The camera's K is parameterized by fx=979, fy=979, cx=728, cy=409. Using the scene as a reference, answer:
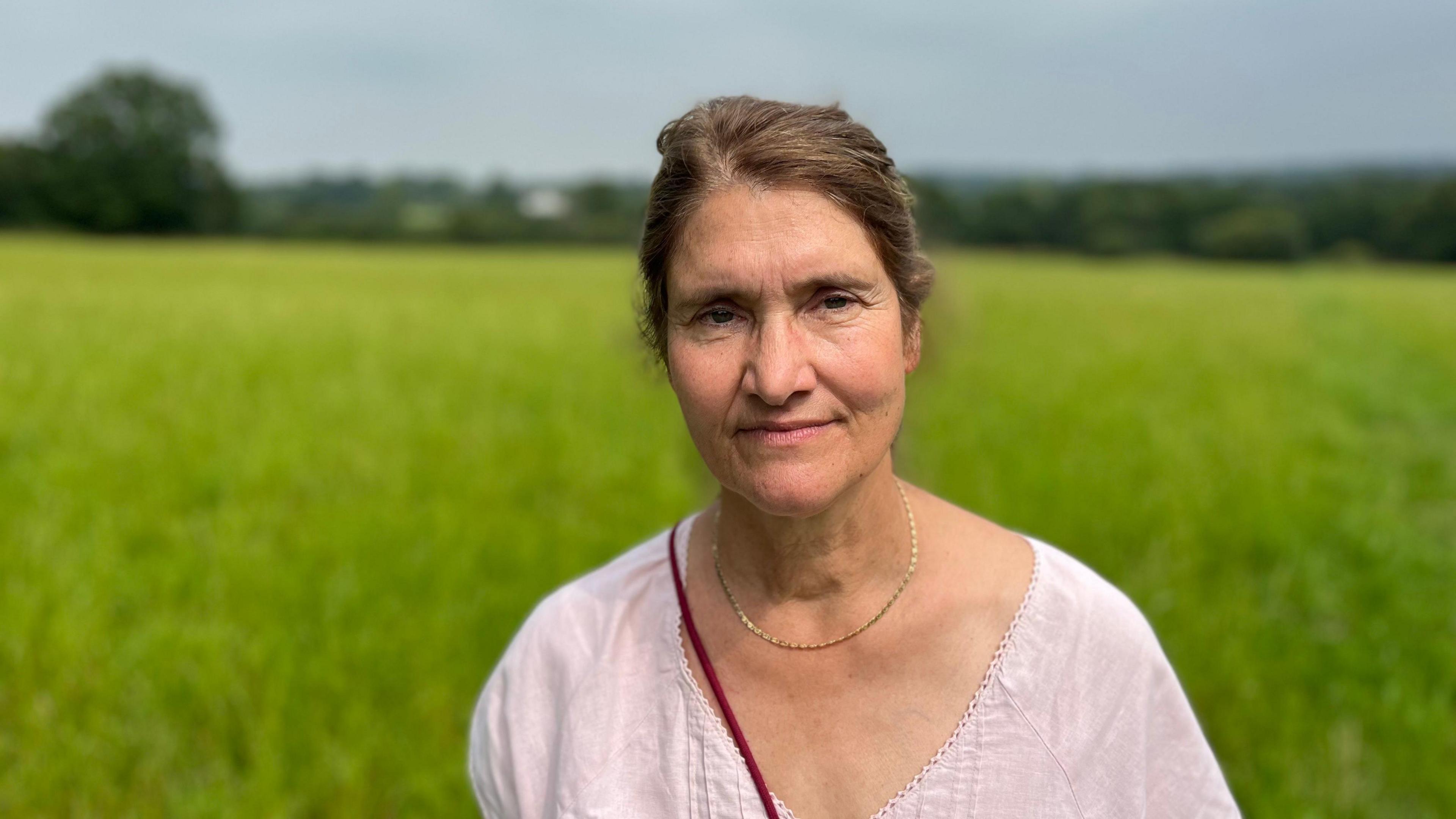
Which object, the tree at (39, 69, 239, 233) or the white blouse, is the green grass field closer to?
the white blouse

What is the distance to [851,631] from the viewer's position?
1.49m

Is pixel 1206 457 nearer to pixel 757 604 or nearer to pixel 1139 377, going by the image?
pixel 1139 377

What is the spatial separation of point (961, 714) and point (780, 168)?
806mm

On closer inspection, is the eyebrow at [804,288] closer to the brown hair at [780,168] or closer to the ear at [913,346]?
the brown hair at [780,168]

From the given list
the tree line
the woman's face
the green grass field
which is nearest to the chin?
the woman's face

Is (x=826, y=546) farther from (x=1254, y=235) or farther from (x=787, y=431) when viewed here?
(x=1254, y=235)

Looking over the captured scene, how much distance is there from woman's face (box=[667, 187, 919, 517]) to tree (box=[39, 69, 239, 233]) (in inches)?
2353

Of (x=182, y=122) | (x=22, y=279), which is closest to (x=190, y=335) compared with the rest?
(x=22, y=279)

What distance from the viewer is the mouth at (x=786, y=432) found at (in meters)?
1.29

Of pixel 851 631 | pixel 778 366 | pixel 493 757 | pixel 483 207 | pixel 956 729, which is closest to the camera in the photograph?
pixel 778 366

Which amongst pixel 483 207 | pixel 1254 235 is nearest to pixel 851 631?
pixel 483 207

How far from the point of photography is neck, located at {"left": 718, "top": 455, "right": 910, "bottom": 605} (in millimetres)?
1465

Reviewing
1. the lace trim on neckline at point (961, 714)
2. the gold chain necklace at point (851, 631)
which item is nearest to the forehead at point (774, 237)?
the gold chain necklace at point (851, 631)

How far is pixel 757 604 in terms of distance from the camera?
1534mm
